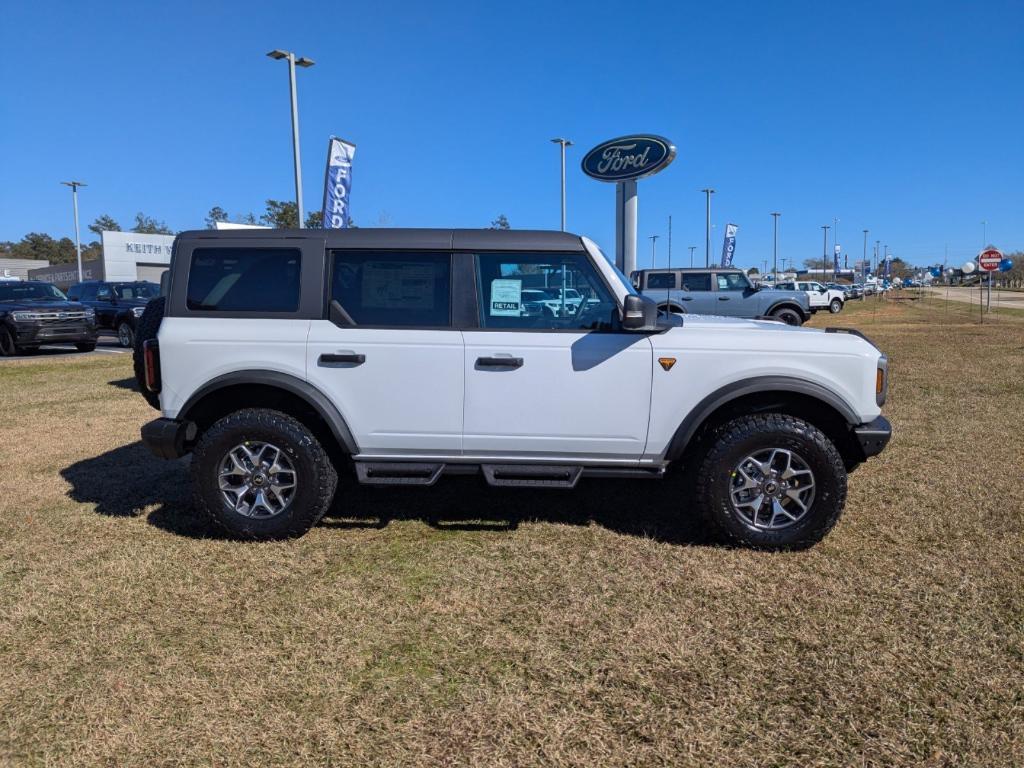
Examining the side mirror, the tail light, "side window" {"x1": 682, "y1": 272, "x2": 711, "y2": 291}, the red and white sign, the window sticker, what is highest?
the red and white sign

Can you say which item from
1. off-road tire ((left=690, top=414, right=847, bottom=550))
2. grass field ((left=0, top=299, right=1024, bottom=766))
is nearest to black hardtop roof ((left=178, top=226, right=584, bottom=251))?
off-road tire ((left=690, top=414, right=847, bottom=550))

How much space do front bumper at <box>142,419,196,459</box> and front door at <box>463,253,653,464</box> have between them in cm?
169

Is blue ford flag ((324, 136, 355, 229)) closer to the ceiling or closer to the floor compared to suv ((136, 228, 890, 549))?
closer to the ceiling

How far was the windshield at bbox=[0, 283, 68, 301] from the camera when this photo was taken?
15.0 metres

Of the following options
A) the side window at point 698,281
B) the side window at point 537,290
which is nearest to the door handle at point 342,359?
the side window at point 537,290

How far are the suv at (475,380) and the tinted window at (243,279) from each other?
11 millimetres

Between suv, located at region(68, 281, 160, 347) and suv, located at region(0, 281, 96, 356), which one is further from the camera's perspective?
suv, located at region(68, 281, 160, 347)

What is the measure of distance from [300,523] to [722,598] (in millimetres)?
2388

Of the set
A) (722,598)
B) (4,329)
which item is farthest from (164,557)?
(4,329)

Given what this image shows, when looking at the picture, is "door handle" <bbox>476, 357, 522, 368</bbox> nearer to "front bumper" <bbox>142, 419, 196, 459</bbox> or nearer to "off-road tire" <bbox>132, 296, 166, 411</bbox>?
"front bumper" <bbox>142, 419, 196, 459</bbox>

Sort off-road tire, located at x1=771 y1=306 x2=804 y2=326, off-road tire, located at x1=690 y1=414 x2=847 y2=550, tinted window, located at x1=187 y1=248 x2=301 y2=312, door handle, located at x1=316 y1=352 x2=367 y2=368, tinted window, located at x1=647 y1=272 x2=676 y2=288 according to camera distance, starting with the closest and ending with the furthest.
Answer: off-road tire, located at x1=690 y1=414 x2=847 y2=550
door handle, located at x1=316 y1=352 x2=367 y2=368
tinted window, located at x1=187 y1=248 x2=301 y2=312
tinted window, located at x1=647 y1=272 x2=676 y2=288
off-road tire, located at x1=771 y1=306 x2=804 y2=326

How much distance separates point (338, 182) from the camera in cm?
1330

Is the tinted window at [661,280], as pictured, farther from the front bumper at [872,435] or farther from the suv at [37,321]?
the front bumper at [872,435]

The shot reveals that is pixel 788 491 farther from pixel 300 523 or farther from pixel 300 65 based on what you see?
pixel 300 65
